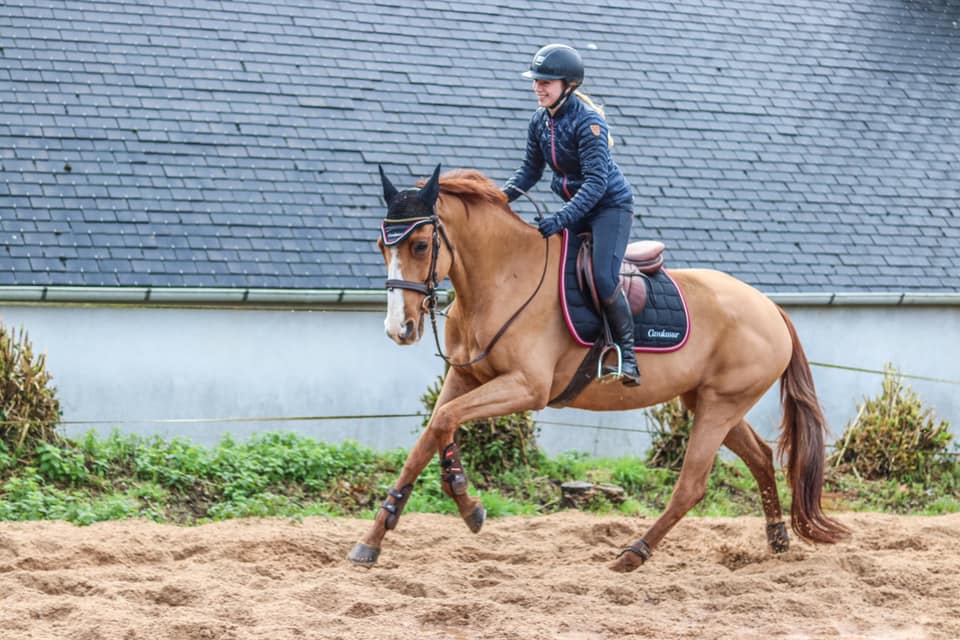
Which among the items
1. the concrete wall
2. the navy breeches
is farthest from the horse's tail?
the concrete wall

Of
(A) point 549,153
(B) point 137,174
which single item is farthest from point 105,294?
(A) point 549,153

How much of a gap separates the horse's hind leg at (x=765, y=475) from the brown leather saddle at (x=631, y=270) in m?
1.31

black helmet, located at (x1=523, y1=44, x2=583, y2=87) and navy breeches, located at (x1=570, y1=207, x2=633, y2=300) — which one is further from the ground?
black helmet, located at (x1=523, y1=44, x2=583, y2=87)

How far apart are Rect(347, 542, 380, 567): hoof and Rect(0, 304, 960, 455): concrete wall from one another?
3.43m

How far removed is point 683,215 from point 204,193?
5012 mm

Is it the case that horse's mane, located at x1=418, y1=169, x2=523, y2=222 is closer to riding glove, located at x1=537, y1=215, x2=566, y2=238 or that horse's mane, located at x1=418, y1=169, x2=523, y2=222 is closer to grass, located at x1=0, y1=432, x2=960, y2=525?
riding glove, located at x1=537, y1=215, x2=566, y2=238

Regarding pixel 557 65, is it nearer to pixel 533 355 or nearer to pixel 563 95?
pixel 563 95

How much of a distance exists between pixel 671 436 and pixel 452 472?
4.52m

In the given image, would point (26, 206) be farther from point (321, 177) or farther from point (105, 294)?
point (321, 177)

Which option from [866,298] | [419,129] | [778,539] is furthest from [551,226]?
[866,298]

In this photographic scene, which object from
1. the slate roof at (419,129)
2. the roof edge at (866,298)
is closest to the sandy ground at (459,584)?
the slate roof at (419,129)

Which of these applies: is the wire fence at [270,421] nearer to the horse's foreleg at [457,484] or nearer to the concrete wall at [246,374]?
the concrete wall at [246,374]

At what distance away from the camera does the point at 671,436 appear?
459 inches

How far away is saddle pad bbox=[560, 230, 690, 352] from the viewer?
25.8 ft
